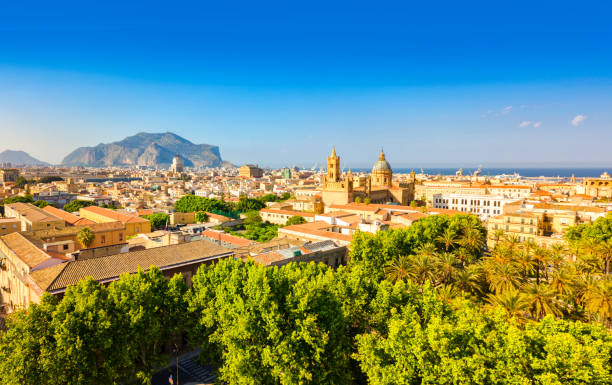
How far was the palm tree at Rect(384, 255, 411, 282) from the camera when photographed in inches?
1200

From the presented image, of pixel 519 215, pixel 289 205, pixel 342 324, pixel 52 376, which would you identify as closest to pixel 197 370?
pixel 52 376

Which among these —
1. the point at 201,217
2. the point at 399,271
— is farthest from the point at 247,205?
the point at 399,271

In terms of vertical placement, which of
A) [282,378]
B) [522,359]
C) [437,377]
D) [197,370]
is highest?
[522,359]

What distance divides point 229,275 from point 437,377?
13.2m

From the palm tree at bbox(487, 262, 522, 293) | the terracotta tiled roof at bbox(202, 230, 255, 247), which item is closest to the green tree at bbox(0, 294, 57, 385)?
the palm tree at bbox(487, 262, 522, 293)

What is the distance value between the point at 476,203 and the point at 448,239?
61374mm

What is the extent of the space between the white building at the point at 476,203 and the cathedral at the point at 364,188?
35.0 ft

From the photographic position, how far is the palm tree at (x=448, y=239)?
1650 inches

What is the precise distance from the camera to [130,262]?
26.8 metres

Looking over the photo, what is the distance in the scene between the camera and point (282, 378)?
16891mm

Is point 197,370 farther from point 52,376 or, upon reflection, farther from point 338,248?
point 338,248

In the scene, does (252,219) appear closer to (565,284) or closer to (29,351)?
(565,284)

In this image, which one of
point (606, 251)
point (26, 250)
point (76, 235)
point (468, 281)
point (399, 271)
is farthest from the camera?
point (76, 235)

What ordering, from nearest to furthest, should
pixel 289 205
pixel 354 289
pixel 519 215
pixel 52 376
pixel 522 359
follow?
pixel 522 359
pixel 52 376
pixel 354 289
pixel 519 215
pixel 289 205
